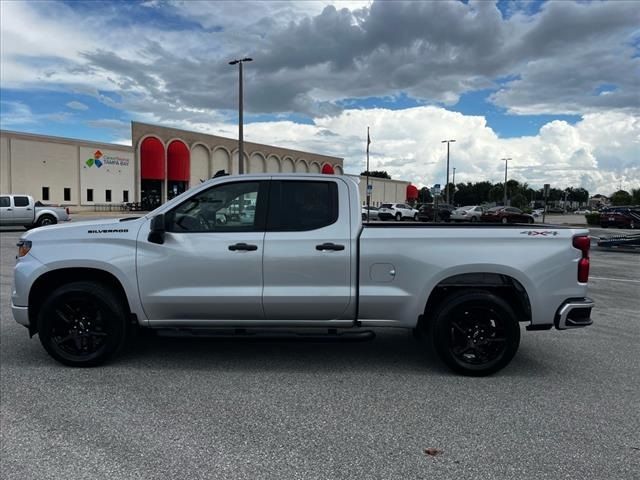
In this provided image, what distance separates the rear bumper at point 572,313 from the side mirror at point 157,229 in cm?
368

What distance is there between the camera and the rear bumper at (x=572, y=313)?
4.91 meters

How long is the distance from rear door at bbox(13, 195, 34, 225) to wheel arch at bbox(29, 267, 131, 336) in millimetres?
22644

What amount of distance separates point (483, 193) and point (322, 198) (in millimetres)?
150617

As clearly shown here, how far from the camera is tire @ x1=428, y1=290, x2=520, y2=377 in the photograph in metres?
4.88

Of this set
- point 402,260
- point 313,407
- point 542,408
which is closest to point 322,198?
point 402,260

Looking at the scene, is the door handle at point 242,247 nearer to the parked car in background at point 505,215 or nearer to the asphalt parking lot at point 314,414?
the asphalt parking lot at point 314,414

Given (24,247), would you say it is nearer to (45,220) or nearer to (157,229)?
(157,229)

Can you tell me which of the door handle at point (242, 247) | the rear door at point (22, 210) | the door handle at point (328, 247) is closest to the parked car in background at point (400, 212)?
the rear door at point (22, 210)

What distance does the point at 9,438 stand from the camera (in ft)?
12.0

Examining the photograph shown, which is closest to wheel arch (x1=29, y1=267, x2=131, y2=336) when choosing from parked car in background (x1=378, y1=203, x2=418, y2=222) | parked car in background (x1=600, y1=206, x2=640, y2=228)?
parked car in background (x1=600, y1=206, x2=640, y2=228)

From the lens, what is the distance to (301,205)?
512cm

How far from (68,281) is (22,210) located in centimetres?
2282

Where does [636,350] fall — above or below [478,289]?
below

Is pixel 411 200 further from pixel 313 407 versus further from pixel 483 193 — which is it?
pixel 313 407
